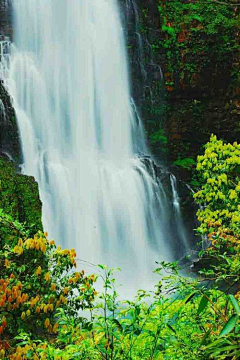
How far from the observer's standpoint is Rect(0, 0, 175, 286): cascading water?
38.7ft

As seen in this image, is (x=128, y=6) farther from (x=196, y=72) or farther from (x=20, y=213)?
(x=20, y=213)

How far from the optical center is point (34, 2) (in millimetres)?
14883

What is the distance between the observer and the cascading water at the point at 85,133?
11.8 metres

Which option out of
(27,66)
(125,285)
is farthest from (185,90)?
(125,285)

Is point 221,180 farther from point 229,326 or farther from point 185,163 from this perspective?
point 229,326

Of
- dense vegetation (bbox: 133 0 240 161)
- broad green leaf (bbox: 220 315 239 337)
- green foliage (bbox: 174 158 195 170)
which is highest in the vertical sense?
dense vegetation (bbox: 133 0 240 161)

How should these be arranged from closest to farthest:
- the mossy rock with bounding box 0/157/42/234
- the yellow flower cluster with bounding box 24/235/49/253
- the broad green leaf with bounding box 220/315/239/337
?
the broad green leaf with bounding box 220/315/239/337 < the yellow flower cluster with bounding box 24/235/49/253 < the mossy rock with bounding box 0/157/42/234

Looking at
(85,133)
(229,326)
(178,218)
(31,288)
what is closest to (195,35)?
(85,133)

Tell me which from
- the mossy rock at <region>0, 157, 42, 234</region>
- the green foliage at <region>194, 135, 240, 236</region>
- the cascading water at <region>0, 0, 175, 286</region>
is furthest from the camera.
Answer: the cascading water at <region>0, 0, 175, 286</region>

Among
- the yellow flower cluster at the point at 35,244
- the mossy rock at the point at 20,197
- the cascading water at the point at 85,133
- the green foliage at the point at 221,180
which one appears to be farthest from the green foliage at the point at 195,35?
the yellow flower cluster at the point at 35,244

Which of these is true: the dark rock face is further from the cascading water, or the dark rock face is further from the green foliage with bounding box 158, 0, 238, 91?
the cascading water

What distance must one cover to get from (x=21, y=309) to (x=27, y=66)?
11.4m

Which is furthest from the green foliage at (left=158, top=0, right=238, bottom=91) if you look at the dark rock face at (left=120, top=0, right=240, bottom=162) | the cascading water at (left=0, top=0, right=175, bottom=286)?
the cascading water at (left=0, top=0, right=175, bottom=286)

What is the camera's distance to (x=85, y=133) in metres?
14.4
